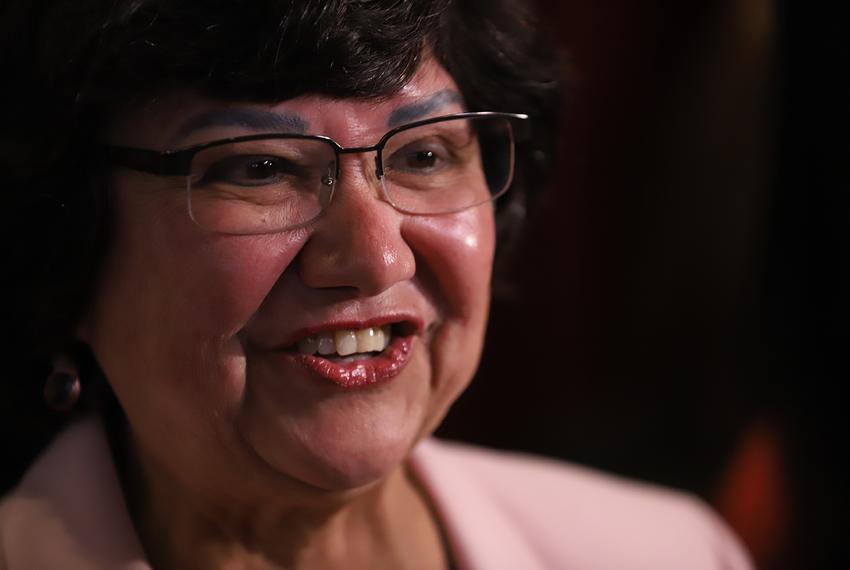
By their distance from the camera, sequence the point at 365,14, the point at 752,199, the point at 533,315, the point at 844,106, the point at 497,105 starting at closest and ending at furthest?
the point at 365,14 → the point at 497,105 → the point at 844,106 → the point at 752,199 → the point at 533,315

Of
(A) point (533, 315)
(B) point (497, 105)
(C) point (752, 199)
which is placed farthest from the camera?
(A) point (533, 315)

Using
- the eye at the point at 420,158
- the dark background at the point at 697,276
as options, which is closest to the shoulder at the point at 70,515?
the eye at the point at 420,158

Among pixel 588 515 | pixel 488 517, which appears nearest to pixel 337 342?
pixel 488 517

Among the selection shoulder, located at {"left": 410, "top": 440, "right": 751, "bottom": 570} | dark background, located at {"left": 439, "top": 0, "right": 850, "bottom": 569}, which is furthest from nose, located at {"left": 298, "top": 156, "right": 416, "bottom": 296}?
dark background, located at {"left": 439, "top": 0, "right": 850, "bottom": 569}

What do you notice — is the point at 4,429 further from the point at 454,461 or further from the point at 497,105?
the point at 497,105

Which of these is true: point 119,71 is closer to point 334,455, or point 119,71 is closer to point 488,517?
point 334,455

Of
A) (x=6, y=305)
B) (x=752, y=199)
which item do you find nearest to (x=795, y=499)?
(x=752, y=199)

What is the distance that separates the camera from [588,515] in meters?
1.49

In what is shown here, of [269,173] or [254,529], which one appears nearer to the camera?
[269,173]

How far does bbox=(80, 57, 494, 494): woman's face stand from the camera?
979mm

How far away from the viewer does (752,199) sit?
185cm

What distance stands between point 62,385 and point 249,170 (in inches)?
16.7

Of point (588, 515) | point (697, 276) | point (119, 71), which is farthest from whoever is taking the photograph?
point (697, 276)

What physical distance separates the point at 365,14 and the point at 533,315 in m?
1.19
